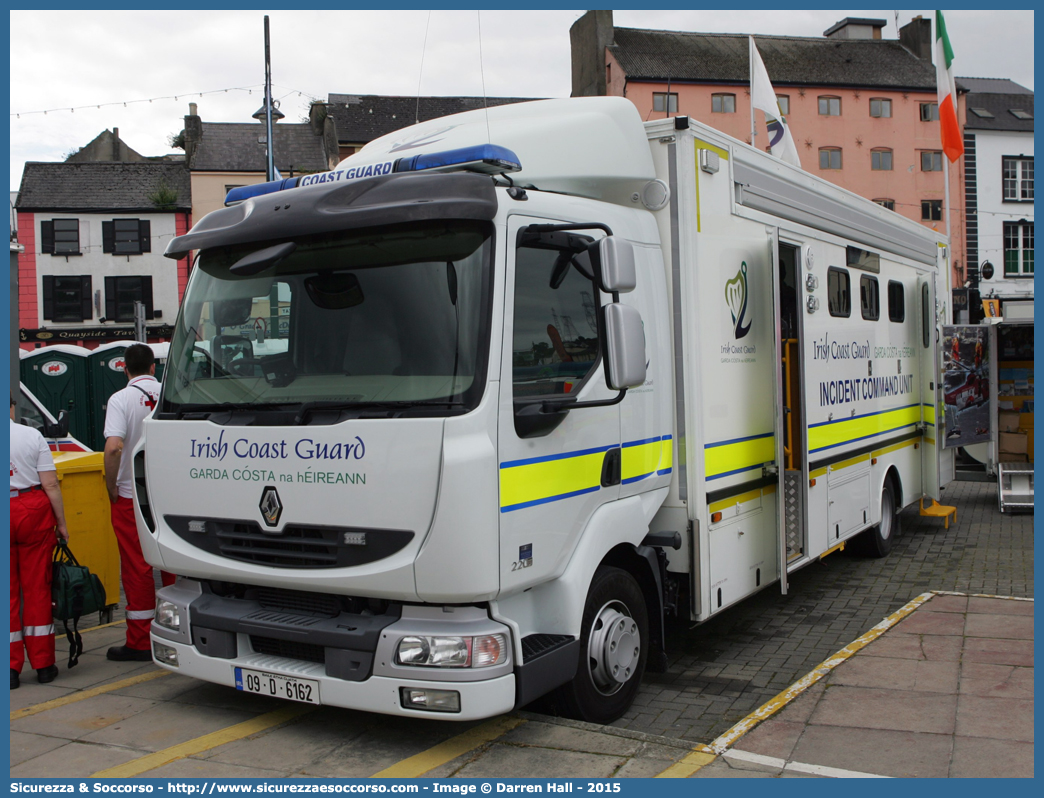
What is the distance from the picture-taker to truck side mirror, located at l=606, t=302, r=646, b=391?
420cm

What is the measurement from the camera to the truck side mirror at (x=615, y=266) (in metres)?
4.22

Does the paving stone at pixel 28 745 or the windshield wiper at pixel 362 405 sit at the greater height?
the windshield wiper at pixel 362 405

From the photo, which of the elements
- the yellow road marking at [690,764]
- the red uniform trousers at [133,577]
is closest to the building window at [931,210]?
the red uniform trousers at [133,577]

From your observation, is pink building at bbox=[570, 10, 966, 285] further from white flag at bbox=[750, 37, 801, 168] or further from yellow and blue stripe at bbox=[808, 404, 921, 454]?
yellow and blue stripe at bbox=[808, 404, 921, 454]

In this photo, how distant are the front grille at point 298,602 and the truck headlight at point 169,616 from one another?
0.50 m

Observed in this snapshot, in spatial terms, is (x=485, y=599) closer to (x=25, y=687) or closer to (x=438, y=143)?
(x=438, y=143)

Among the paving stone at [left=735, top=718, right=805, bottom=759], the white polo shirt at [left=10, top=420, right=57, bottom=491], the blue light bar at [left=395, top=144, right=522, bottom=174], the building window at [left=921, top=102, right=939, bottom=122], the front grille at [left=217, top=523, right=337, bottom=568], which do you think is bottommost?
the paving stone at [left=735, top=718, right=805, bottom=759]

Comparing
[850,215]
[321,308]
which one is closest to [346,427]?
[321,308]

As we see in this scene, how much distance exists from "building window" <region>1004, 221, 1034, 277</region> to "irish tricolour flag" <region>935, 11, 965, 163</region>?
31765mm

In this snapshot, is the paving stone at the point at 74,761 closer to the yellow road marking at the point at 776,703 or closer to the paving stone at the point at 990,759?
the yellow road marking at the point at 776,703

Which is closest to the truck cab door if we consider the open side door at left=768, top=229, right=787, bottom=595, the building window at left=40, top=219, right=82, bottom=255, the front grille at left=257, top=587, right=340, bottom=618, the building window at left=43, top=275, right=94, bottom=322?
the front grille at left=257, top=587, right=340, bottom=618

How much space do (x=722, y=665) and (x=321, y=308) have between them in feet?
11.4

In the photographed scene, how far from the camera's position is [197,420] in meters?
4.52

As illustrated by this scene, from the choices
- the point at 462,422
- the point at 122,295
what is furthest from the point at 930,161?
the point at 462,422
